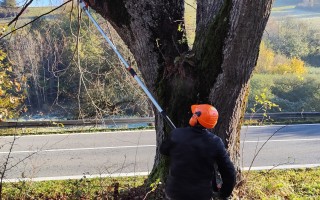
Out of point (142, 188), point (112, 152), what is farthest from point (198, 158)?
point (112, 152)

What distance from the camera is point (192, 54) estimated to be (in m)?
4.28

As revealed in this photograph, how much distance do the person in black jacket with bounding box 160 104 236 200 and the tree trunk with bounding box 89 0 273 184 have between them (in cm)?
97

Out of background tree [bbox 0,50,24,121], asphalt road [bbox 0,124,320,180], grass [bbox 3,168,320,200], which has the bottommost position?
asphalt road [bbox 0,124,320,180]

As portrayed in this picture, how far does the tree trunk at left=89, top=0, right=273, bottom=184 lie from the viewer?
12.9 ft

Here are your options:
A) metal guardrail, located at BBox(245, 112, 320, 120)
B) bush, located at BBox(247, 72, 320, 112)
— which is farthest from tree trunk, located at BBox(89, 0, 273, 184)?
bush, located at BBox(247, 72, 320, 112)

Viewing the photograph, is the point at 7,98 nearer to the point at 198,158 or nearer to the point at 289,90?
the point at 198,158

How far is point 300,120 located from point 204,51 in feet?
46.5

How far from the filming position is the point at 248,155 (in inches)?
436

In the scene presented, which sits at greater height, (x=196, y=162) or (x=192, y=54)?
(x=192, y=54)

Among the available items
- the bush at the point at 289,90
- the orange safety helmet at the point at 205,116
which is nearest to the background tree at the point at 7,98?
the orange safety helmet at the point at 205,116

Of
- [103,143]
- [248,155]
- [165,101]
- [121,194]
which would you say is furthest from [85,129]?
[165,101]

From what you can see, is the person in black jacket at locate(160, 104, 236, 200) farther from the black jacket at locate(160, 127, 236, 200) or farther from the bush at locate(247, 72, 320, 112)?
the bush at locate(247, 72, 320, 112)

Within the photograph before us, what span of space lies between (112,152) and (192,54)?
7891mm

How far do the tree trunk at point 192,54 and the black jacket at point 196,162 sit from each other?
111 centimetres
